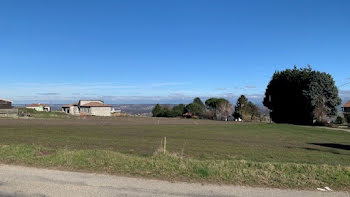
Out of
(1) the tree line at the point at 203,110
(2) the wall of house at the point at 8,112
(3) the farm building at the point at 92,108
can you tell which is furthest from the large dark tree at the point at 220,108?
(2) the wall of house at the point at 8,112

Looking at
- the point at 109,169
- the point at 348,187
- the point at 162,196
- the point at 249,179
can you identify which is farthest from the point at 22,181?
the point at 348,187

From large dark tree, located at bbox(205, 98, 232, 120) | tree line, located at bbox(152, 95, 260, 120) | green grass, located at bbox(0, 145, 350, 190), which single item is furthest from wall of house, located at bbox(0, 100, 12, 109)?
green grass, located at bbox(0, 145, 350, 190)

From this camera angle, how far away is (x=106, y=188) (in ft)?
22.3

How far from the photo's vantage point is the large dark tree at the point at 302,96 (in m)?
58.1

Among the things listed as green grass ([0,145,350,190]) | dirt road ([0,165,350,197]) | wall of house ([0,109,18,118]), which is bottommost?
dirt road ([0,165,350,197])

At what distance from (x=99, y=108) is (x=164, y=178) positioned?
9949 centimetres

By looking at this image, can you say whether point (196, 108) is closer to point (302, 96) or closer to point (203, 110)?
point (203, 110)

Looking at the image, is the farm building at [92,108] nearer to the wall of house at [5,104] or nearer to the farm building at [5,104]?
the farm building at [5,104]

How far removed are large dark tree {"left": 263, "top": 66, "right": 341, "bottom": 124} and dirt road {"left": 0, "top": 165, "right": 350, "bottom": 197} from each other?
56318 millimetres

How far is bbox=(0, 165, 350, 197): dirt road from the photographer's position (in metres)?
6.47

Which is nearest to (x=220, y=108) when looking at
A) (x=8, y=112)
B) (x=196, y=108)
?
(x=196, y=108)

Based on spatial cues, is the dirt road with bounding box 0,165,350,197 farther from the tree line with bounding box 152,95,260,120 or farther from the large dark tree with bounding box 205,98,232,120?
the large dark tree with bounding box 205,98,232,120

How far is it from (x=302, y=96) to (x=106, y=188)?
196 ft

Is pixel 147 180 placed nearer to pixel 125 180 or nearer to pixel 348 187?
pixel 125 180
